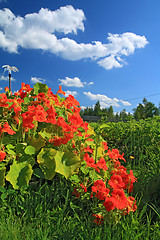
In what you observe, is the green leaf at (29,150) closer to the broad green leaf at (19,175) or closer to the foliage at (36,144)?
the foliage at (36,144)

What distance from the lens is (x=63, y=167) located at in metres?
1.75

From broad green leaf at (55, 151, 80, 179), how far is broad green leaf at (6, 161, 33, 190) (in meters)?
0.26

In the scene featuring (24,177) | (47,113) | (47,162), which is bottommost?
(24,177)

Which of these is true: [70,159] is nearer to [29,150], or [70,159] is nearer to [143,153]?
[29,150]

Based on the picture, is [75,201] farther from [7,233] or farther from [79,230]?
[7,233]

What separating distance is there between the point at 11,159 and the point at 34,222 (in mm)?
606

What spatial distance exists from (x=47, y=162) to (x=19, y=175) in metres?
0.27

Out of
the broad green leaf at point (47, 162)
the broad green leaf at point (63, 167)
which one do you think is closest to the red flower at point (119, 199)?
the broad green leaf at point (63, 167)

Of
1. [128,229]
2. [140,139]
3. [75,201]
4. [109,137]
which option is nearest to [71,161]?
[75,201]

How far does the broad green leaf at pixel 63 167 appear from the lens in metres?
1.72

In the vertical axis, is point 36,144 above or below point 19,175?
above

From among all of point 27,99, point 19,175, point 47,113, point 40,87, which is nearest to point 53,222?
point 19,175

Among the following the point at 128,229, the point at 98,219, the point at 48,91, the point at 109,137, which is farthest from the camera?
the point at 109,137

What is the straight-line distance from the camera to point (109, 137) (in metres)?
4.85
